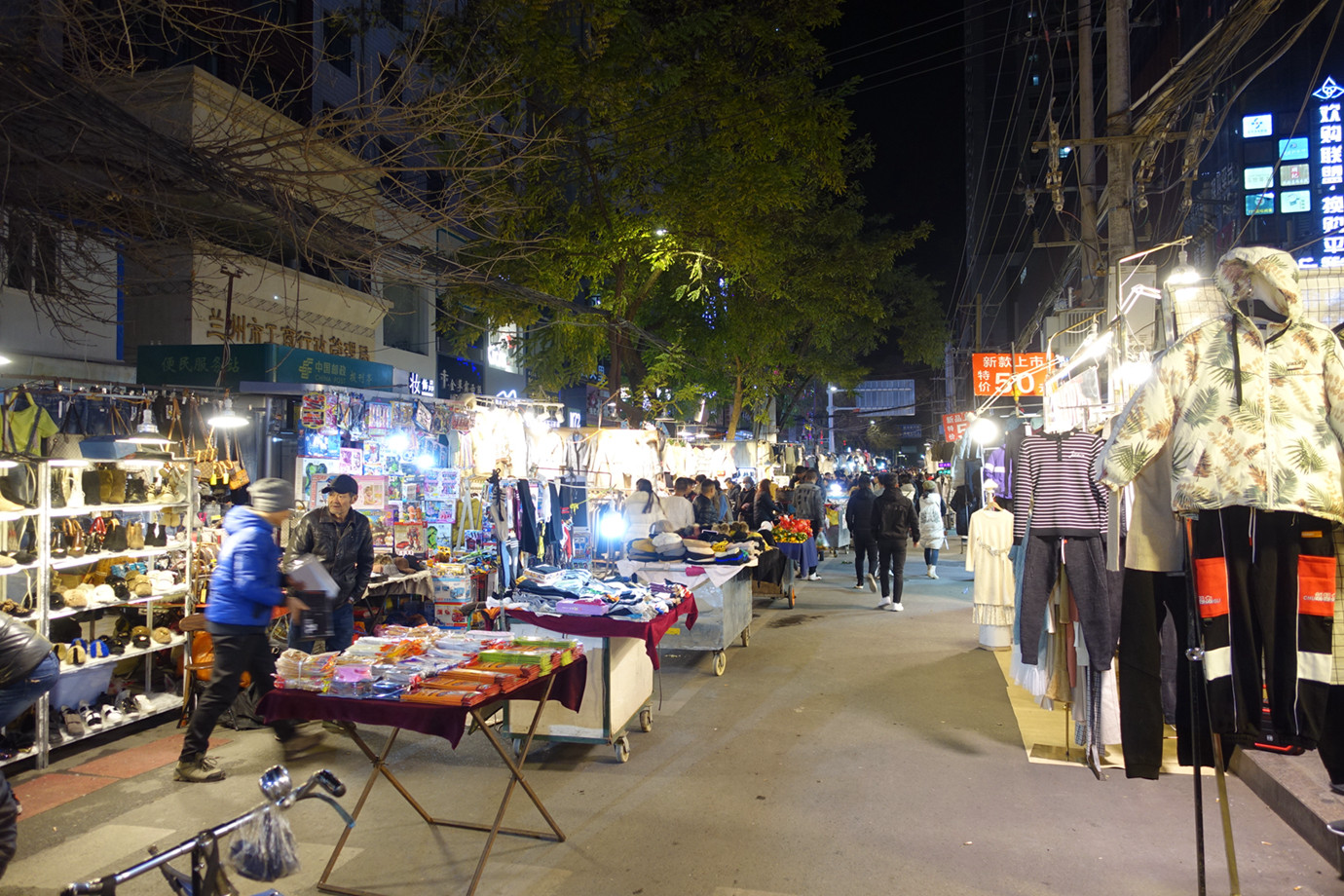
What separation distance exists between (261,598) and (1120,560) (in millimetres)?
5269

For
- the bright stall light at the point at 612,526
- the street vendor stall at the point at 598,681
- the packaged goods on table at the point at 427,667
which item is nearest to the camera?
the packaged goods on table at the point at 427,667

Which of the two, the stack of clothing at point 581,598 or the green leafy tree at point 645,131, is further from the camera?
the green leafy tree at point 645,131

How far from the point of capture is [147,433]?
6953mm

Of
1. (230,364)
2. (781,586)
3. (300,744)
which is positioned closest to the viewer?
(300,744)

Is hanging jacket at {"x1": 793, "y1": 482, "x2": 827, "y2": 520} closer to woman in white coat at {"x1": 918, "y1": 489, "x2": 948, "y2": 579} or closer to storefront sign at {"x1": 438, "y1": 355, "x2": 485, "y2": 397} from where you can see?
woman in white coat at {"x1": 918, "y1": 489, "x2": 948, "y2": 579}

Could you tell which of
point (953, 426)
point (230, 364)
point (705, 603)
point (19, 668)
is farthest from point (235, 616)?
point (953, 426)

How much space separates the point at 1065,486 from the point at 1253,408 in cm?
250

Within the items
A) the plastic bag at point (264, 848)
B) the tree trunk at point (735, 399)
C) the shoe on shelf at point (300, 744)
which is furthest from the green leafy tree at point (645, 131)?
the plastic bag at point (264, 848)

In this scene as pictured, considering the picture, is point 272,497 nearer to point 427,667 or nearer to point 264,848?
point 427,667

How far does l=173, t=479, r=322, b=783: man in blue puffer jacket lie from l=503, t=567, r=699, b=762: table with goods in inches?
65.1

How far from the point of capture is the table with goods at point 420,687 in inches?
154

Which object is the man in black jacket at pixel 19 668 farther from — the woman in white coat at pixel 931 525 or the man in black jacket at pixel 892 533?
the woman in white coat at pixel 931 525

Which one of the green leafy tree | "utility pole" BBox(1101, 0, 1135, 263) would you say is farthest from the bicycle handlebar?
"utility pole" BBox(1101, 0, 1135, 263)

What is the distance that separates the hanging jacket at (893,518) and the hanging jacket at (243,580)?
925 centimetres
